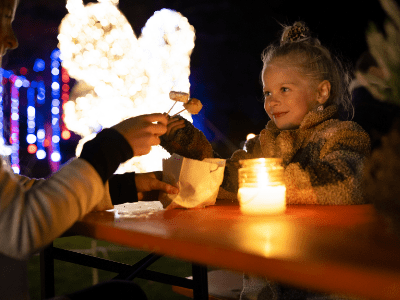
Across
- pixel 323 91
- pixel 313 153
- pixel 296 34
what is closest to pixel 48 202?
pixel 313 153

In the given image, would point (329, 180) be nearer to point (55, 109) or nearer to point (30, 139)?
point (55, 109)

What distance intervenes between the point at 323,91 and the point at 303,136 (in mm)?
272

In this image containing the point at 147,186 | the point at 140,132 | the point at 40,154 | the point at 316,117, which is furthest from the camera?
the point at 40,154

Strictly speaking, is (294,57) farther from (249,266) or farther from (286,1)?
(286,1)

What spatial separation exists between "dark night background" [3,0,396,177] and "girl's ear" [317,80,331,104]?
3.82 m

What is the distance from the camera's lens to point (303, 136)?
1.25 meters

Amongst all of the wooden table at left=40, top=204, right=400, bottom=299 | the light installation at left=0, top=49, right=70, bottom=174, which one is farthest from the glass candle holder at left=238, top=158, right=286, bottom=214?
the light installation at left=0, top=49, right=70, bottom=174

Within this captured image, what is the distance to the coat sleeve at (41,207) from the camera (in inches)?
19.3

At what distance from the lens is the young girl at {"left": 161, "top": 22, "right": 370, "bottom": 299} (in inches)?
34.9

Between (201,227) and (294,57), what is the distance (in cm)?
104

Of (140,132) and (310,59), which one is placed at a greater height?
(310,59)

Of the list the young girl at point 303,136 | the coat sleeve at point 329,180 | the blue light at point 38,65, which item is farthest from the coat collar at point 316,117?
the blue light at point 38,65

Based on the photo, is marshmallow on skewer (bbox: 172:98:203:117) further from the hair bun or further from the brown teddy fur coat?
the hair bun

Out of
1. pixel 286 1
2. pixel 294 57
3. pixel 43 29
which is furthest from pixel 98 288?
pixel 43 29
